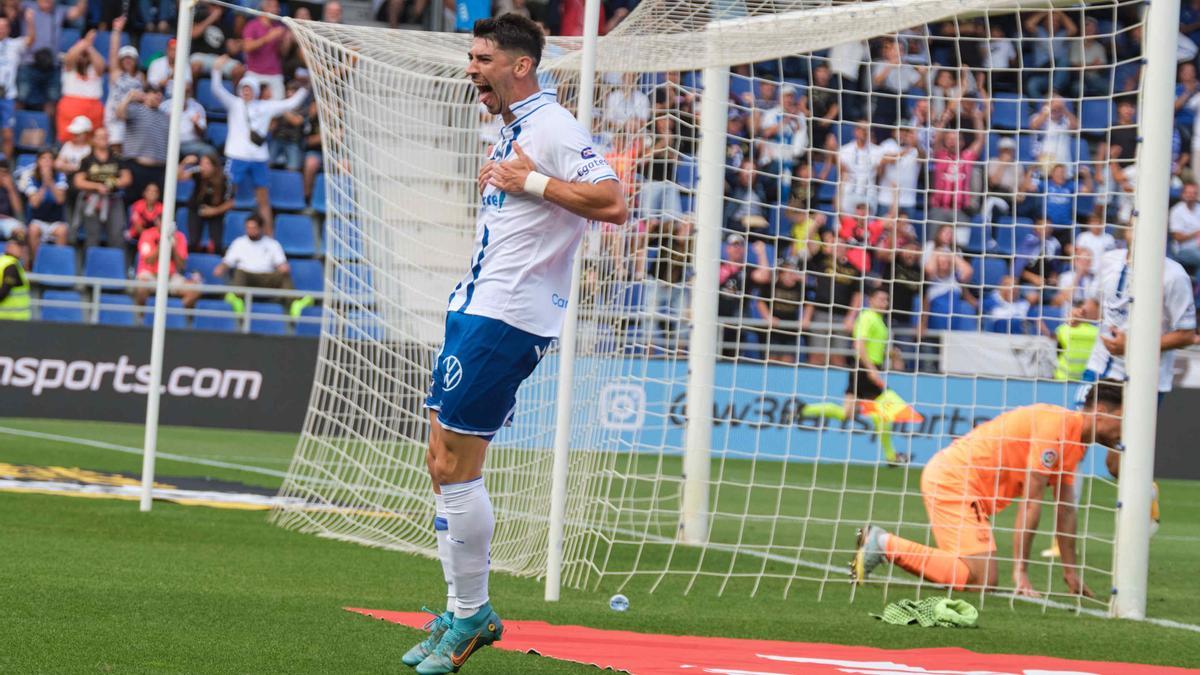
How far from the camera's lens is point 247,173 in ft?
62.0

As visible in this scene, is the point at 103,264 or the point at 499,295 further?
the point at 103,264

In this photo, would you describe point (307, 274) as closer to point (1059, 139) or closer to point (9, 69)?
point (9, 69)

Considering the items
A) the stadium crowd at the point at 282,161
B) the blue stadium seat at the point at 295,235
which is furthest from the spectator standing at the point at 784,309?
the blue stadium seat at the point at 295,235

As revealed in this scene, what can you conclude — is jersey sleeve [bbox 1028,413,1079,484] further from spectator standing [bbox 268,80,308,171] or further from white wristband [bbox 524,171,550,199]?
spectator standing [bbox 268,80,308,171]

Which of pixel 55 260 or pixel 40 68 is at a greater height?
pixel 40 68

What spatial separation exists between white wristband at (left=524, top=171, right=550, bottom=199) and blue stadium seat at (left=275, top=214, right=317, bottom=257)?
14.5 m

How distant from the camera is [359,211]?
9477mm

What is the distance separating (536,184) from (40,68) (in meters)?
15.6

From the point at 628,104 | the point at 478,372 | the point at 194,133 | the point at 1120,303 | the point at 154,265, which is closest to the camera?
the point at 478,372

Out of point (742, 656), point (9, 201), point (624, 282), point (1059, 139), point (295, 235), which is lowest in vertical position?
point (742, 656)

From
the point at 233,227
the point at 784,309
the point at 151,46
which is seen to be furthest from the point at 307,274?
the point at 784,309

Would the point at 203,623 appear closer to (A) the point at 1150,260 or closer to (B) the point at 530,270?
(B) the point at 530,270

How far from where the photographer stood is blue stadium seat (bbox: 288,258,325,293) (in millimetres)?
18750

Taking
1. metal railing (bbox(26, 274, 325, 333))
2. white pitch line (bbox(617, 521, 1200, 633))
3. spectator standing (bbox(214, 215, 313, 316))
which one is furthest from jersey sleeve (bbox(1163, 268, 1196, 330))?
spectator standing (bbox(214, 215, 313, 316))
